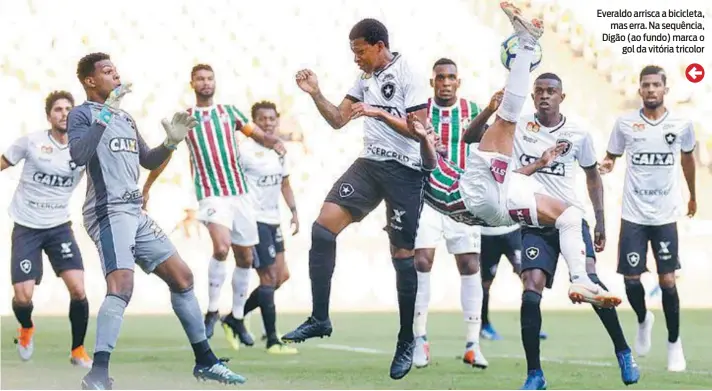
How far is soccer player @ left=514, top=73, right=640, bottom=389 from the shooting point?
884cm

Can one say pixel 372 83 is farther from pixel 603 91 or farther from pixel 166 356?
pixel 603 91

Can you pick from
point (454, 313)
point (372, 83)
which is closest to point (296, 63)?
point (454, 313)

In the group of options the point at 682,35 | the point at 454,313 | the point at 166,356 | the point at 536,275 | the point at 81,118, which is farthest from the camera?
the point at 454,313

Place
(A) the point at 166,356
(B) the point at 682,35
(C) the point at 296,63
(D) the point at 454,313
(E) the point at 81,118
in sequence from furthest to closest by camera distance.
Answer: (C) the point at 296,63
(D) the point at 454,313
(B) the point at 682,35
(A) the point at 166,356
(E) the point at 81,118

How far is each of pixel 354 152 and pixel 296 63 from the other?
7.17ft

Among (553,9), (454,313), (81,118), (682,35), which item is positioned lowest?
(454,313)

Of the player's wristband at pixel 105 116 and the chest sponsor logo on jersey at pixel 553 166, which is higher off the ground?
the player's wristband at pixel 105 116

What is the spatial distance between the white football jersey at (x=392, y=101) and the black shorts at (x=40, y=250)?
321 cm

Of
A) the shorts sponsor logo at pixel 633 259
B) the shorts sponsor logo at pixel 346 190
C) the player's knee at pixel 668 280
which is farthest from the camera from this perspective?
the shorts sponsor logo at pixel 633 259

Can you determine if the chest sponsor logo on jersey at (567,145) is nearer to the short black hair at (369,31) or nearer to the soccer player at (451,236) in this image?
the soccer player at (451,236)

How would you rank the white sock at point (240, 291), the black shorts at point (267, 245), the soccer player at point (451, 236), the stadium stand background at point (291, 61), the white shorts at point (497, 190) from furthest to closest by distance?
the stadium stand background at point (291, 61)
the black shorts at point (267, 245)
the white sock at point (240, 291)
the soccer player at point (451, 236)
the white shorts at point (497, 190)

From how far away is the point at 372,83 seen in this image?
8930mm

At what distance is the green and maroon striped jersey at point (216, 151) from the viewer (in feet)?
40.0

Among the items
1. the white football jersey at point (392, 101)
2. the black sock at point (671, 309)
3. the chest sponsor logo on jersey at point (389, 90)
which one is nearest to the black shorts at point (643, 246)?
the black sock at point (671, 309)
